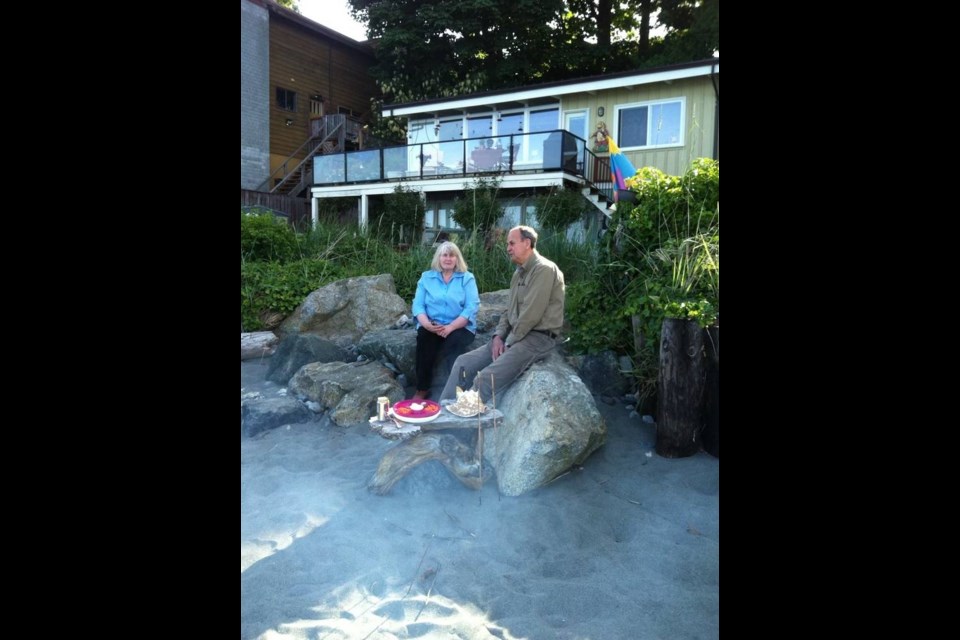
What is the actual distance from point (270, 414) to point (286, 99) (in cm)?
1745

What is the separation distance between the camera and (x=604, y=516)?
10.5 feet

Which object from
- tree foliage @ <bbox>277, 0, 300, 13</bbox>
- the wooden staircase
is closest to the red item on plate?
the wooden staircase

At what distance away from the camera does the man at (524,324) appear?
13.8 ft

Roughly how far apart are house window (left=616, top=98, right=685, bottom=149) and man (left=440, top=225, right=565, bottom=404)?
401 inches

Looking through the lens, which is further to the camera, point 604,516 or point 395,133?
point 395,133

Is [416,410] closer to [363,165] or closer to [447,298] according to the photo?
[447,298]

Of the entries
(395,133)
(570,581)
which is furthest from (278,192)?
(570,581)

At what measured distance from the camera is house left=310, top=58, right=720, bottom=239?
41.8ft

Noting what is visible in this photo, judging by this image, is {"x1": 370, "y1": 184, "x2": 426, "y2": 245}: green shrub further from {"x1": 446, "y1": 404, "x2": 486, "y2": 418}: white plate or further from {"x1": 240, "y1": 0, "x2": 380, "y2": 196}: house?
{"x1": 446, "y1": 404, "x2": 486, "y2": 418}: white plate

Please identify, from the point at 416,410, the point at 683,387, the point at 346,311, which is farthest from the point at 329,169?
the point at 683,387

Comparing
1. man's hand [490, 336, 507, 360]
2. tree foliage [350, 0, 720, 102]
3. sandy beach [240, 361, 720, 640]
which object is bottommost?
sandy beach [240, 361, 720, 640]

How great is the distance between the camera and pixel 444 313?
5211 mm
